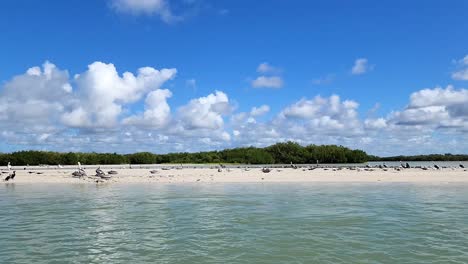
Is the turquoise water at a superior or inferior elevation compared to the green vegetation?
inferior

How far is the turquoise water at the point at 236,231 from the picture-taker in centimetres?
1069

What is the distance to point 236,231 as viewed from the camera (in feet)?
45.9

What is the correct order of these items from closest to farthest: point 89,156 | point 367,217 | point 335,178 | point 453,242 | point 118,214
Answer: point 453,242 < point 367,217 < point 118,214 < point 335,178 < point 89,156

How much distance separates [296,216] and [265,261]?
7181 mm

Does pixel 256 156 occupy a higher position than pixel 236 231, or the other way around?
pixel 256 156

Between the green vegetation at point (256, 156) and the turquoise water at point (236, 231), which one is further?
the green vegetation at point (256, 156)

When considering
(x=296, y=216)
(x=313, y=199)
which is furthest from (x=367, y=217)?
(x=313, y=199)

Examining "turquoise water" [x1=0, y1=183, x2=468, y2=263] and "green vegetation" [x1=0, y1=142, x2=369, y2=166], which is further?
"green vegetation" [x1=0, y1=142, x2=369, y2=166]

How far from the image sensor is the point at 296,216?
1708cm

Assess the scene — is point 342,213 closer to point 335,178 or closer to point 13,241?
point 13,241

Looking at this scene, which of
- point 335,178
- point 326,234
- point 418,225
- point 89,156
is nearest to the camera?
point 326,234

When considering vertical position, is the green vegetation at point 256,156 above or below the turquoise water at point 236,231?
above

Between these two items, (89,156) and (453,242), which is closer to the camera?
(453,242)

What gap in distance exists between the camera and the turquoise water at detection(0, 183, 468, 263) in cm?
1069
